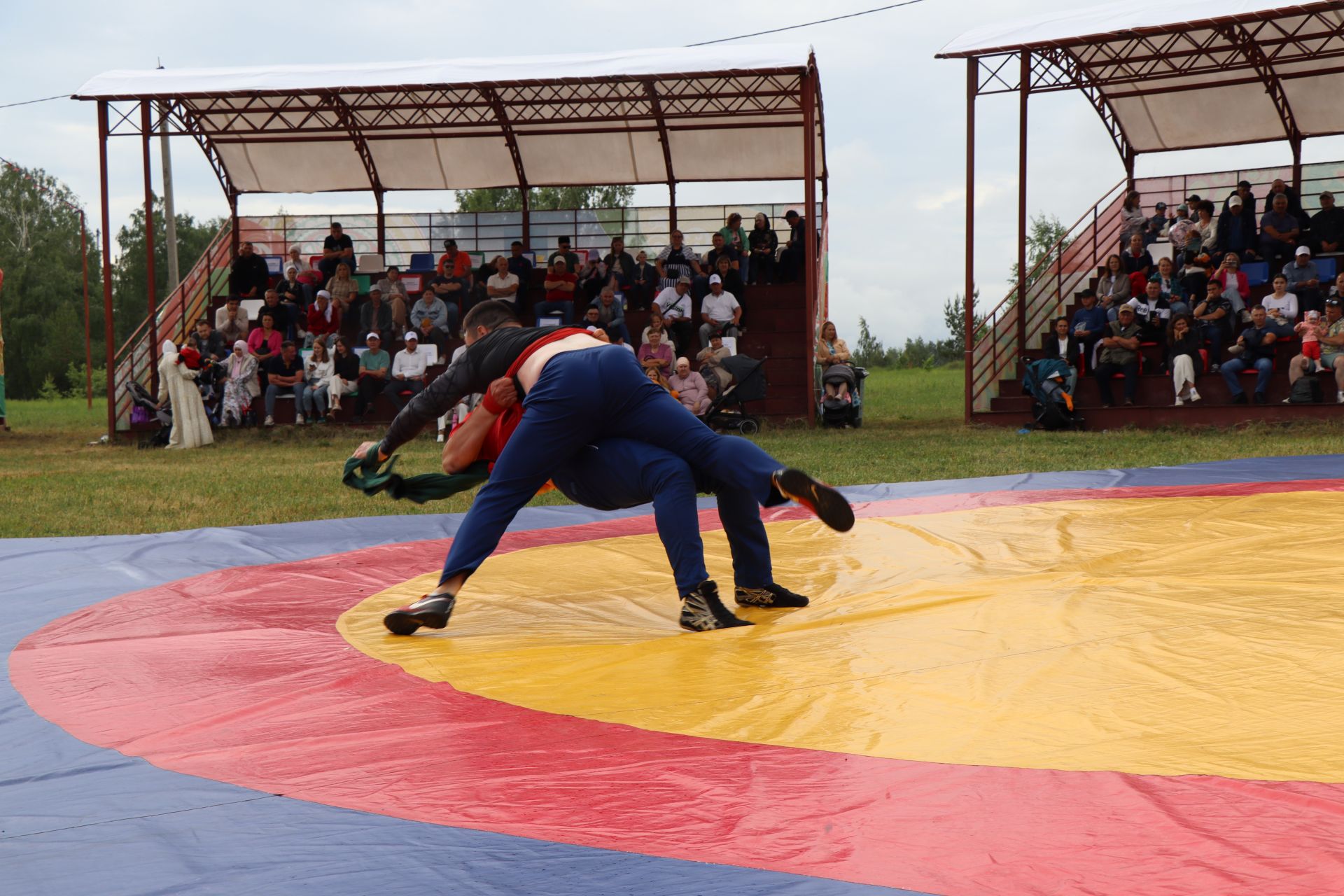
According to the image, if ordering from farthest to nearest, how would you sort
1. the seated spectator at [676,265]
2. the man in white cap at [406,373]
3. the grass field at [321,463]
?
the seated spectator at [676,265], the man in white cap at [406,373], the grass field at [321,463]

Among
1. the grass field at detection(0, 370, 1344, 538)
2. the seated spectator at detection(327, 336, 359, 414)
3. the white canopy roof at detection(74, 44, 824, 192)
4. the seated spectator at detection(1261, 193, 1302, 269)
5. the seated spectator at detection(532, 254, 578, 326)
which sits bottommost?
the grass field at detection(0, 370, 1344, 538)

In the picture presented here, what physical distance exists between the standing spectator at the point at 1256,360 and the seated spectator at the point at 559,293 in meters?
7.75

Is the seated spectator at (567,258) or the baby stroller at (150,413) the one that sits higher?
the seated spectator at (567,258)

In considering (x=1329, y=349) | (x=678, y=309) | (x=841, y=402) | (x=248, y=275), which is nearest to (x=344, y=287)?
(x=248, y=275)

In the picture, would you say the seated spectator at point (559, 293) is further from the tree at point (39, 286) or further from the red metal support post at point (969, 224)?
the tree at point (39, 286)

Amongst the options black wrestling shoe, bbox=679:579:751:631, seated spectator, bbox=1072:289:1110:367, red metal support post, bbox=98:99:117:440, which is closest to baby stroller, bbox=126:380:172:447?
red metal support post, bbox=98:99:117:440

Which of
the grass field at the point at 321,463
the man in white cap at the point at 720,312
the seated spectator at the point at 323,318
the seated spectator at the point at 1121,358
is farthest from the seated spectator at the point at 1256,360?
the seated spectator at the point at 323,318

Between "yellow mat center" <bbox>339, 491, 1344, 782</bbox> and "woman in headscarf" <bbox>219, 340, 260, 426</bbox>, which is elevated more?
"woman in headscarf" <bbox>219, 340, 260, 426</bbox>

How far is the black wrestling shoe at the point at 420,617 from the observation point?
352cm

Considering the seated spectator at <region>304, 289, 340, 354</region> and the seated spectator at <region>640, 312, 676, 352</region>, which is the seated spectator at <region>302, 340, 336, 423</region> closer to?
the seated spectator at <region>304, 289, 340, 354</region>

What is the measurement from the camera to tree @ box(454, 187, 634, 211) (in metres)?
48.7

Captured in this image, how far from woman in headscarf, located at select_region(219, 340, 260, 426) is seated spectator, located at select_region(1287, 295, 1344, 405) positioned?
37.8 ft

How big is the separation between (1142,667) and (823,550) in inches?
84.3

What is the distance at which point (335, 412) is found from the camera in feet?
47.2
